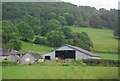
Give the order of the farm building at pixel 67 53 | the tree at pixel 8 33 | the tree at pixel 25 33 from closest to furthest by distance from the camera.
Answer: the farm building at pixel 67 53 → the tree at pixel 8 33 → the tree at pixel 25 33

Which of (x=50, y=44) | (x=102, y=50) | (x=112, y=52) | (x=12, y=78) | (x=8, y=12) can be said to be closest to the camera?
(x=12, y=78)

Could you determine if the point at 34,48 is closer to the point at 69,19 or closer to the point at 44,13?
the point at 69,19

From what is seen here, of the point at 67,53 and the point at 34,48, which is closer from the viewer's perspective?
the point at 67,53

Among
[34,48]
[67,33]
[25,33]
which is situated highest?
[25,33]

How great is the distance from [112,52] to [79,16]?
4952 cm

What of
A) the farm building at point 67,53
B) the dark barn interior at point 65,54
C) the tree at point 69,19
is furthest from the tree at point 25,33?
the tree at point 69,19

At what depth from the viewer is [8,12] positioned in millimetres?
78375

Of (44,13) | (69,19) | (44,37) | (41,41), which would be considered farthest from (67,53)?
(44,13)

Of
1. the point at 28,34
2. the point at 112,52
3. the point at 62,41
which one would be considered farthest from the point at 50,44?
the point at 112,52

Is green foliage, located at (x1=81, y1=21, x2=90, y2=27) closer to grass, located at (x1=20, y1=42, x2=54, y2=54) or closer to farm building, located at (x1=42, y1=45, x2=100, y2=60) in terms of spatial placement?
grass, located at (x1=20, y1=42, x2=54, y2=54)

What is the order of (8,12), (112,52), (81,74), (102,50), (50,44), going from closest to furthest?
(81,74), (112,52), (102,50), (50,44), (8,12)

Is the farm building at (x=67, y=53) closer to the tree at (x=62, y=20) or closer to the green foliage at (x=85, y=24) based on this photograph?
the green foliage at (x=85, y=24)

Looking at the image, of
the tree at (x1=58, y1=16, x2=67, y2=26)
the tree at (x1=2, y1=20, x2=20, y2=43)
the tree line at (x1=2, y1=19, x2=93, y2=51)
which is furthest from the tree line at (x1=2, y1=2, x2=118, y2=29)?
the tree at (x1=2, y1=20, x2=20, y2=43)

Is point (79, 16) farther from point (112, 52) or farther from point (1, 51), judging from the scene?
point (1, 51)
